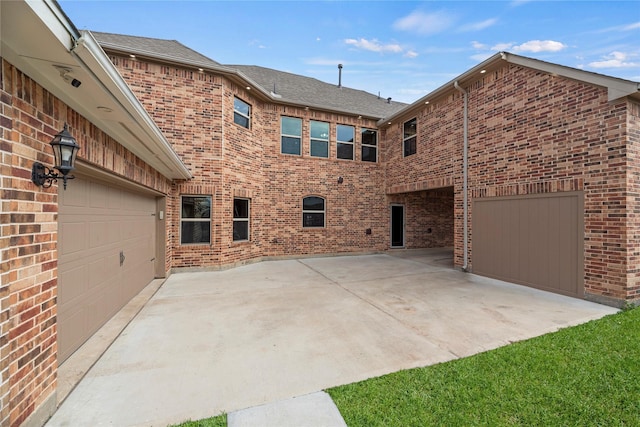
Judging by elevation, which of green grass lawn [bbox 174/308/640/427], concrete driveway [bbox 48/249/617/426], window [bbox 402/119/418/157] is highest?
window [bbox 402/119/418/157]

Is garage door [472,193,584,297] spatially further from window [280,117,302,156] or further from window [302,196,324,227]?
window [280,117,302,156]

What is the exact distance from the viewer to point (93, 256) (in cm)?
383

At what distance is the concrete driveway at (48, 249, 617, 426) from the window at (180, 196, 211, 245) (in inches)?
58.5

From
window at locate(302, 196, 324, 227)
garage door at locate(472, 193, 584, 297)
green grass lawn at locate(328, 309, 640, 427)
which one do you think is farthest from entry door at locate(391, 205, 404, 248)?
green grass lawn at locate(328, 309, 640, 427)

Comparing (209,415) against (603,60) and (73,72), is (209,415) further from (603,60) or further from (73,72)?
(603,60)

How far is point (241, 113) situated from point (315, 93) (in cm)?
466

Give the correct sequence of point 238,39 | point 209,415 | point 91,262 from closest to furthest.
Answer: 1. point 209,415
2. point 91,262
3. point 238,39

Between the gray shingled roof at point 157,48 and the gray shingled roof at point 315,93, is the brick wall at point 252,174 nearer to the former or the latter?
the gray shingled roof at point 157,48

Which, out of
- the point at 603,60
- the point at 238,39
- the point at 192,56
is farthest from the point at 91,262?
the point at 603,60

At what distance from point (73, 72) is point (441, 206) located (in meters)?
13.8

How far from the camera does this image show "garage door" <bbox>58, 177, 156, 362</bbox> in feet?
10.3

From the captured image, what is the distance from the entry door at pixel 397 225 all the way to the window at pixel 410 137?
2747 mm

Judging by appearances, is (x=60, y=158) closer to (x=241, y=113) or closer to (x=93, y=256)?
(x=93, y=256)

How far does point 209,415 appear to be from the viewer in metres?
2.27
